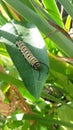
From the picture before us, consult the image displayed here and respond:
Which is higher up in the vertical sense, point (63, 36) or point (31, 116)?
point (63, 36)

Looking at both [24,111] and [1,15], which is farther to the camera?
[1,15]

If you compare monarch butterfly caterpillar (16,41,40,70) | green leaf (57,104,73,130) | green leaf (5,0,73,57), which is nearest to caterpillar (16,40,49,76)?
monarch butterfly caterpillar (16,41,40,70)

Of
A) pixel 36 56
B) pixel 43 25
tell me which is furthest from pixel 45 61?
pixel 43 25

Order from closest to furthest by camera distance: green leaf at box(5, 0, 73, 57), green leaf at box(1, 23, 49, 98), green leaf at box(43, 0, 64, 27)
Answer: green leaf at box(1, 23, 49, 98)
green leaf at box(5, 0, 73, 57)
green leaf at box(43, 0, 64, 27)

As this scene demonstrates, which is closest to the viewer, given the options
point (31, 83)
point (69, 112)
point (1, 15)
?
point (31, 83)

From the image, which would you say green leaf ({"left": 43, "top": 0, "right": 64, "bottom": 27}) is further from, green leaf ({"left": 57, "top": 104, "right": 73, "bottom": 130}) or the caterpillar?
the caterpillar

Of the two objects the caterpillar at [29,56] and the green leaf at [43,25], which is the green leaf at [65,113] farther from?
the caterpillar at [29,56]

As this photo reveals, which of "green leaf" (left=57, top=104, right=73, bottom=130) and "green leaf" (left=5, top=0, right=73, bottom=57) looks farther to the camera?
"green leaf" (left=57, top=104, right=73, bottom=130)

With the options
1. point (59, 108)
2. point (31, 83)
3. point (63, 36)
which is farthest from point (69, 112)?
point (31, 83)

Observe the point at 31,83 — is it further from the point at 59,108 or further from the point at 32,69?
the point at 59,108
